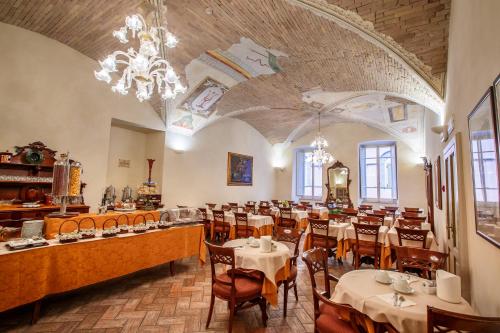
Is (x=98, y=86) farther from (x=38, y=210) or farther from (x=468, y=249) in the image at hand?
(x=468, y=249)

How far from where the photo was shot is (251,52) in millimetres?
5594

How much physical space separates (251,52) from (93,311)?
212 inches

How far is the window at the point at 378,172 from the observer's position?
9.58m

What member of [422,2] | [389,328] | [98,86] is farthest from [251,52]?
[389,328]

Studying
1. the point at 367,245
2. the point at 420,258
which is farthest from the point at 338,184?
the point at 420,258

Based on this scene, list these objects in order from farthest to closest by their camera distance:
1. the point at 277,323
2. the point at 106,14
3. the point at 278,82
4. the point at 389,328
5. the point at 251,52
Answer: the point at 278,82 < the point at 251,52 < the point at 106,14 < the point at 277,323 < the point at 389,328

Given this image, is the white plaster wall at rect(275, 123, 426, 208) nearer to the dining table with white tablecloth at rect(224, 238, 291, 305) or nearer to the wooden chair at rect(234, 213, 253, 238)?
the wooden chair at rect(234, 213, 253, 238)

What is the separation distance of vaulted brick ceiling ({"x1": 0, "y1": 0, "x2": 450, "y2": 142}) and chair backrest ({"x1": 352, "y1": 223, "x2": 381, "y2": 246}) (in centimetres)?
228

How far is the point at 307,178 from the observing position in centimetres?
1180

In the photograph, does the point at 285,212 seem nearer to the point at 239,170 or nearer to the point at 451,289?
A: the point at 239,170

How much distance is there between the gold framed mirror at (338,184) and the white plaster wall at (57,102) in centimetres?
788

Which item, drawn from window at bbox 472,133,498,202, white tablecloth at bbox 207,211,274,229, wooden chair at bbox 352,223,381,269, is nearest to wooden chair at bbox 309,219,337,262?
wooden chair at bbox 352,223,381,269

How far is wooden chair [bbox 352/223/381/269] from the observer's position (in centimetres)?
408

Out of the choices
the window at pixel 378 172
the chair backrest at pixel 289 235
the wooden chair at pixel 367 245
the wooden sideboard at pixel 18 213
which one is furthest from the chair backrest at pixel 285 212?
the wooden sideboard at pixel 18 213
